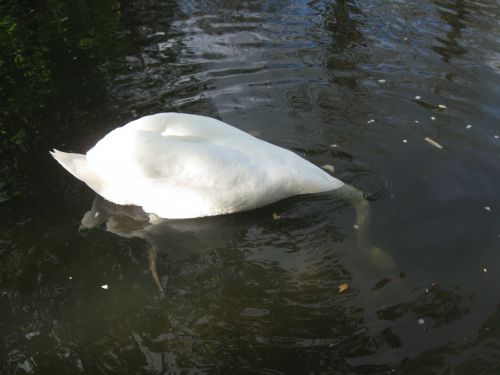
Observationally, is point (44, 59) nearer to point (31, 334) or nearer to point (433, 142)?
point (31, 334)

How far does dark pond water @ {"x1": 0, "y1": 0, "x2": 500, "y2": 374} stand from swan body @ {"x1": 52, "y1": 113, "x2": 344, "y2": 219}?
20 centimetres

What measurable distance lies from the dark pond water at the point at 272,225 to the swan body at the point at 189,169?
20cm

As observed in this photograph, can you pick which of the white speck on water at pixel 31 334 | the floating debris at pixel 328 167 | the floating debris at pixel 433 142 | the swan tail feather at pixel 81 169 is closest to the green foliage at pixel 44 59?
the swan tail feather at pixel 81 169

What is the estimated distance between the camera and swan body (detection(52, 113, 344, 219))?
174 inches

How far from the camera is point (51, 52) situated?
7.82 m

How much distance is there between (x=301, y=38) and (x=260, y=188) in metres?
4.30

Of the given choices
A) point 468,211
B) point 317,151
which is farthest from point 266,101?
point 468,211

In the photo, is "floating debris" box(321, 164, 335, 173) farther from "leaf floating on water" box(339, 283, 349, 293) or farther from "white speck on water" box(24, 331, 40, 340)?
"white speck on water" box(24, 331, 40, 340)

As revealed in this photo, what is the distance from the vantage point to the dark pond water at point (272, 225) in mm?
3658

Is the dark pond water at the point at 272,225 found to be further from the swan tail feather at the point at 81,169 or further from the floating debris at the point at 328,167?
the swan tail feather at the point at 81,169

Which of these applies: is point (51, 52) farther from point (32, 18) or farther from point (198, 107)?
point (198, 107)

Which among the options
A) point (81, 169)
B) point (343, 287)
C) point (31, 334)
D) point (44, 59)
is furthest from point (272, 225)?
point (44, 59)

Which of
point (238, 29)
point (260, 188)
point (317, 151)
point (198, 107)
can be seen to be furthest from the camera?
point (238, 29)

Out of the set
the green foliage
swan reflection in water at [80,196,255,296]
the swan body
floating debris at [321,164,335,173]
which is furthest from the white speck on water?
floating debris at [321,164,335,173]
